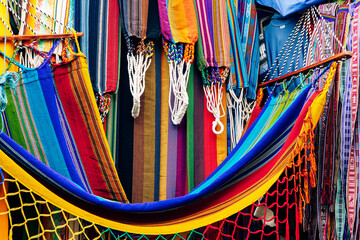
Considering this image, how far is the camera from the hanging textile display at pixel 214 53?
211 cm

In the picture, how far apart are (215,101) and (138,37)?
49 cm

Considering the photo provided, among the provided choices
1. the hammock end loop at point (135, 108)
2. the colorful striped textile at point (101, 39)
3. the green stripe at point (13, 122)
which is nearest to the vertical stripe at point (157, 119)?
the hammock end loop at point (135, 108)

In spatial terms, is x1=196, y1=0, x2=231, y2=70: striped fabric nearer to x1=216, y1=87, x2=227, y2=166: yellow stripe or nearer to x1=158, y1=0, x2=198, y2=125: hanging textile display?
x1=158, y1=0, x2=198, y2=125: hanging textile display

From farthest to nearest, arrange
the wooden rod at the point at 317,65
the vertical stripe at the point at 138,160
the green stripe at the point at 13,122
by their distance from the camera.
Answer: the vertical stripe at the point at 138,160 → the wooden rod at the point at 317,65 → the green stripe at the point at 13,122

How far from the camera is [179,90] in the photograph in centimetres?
211

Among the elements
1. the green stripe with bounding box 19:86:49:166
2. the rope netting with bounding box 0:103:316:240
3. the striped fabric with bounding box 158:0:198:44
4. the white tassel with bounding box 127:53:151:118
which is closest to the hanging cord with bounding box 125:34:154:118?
the white tassel with bounding box 127:53:151:118

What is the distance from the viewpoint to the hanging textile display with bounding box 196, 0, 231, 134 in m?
2.11

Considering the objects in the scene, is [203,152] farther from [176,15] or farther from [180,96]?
[176,15]

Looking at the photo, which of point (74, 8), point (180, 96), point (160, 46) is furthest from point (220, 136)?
point (74, 8)

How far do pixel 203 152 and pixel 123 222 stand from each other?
0.77 m

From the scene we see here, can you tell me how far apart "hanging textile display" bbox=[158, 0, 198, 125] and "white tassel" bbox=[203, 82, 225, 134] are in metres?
0.13

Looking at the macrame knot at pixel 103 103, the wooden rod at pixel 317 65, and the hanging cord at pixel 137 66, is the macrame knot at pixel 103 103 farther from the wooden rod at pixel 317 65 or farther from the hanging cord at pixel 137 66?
the wooden rod at pixel 317 65

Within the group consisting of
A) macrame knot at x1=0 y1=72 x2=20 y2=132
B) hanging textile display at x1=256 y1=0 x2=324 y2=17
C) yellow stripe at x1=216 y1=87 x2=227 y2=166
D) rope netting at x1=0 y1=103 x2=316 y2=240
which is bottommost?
rope netting at x1=0 y1=103 x2=316 y2=240

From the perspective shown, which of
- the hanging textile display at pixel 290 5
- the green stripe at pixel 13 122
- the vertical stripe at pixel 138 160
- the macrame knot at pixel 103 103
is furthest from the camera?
the hanging textile display at pixel 290 5
